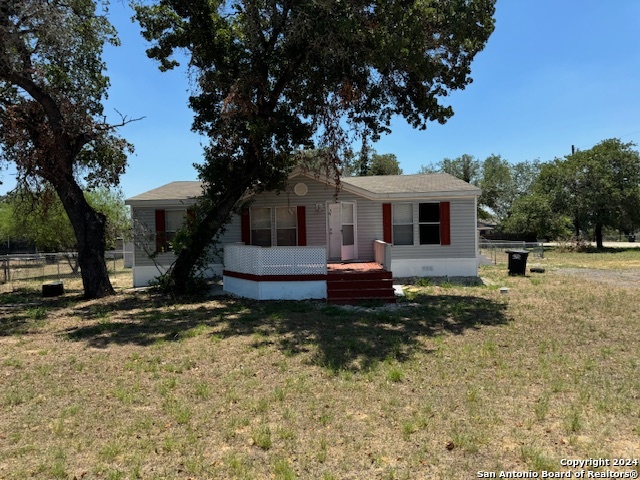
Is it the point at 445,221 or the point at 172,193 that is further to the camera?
the point at 172,193

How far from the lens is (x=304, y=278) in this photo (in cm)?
1161

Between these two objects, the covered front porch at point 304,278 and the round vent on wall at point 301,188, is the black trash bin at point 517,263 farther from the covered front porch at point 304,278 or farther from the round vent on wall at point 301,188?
the round vent on wall at point 301,188

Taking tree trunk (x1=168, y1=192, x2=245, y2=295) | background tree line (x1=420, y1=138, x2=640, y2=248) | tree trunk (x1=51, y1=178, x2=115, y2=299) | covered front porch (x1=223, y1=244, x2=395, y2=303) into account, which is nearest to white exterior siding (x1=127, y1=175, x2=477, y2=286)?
tree trunk (x1=51, y1=178, x2=115, y2=299)

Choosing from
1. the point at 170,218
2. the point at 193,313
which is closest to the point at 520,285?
the point at 193,313

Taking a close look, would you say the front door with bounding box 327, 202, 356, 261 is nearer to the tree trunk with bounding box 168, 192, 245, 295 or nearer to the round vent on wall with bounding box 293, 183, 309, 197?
the round vent on wall with bounding box 293, 183, 309, 197

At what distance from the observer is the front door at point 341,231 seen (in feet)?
48.9

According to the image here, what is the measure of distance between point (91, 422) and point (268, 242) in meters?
11.1

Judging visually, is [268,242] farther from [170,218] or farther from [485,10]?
[485,10]

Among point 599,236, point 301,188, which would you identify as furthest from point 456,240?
point 599,236

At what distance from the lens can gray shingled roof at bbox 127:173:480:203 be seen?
14820 millimetres

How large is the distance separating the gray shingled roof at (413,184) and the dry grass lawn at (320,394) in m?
6.49

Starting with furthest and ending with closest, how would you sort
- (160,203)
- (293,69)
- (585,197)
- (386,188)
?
(585,197), (386,188), (160,203), (293,69)

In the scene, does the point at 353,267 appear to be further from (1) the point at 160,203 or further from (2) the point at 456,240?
(1) the point at 160,203

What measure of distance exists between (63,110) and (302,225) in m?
7.60
